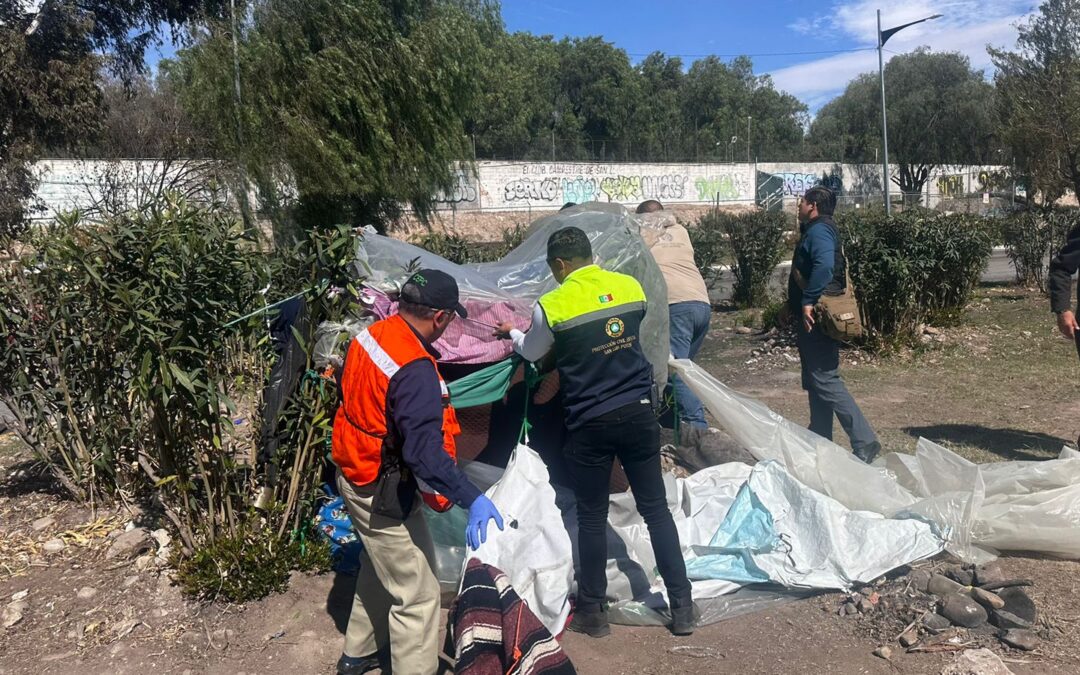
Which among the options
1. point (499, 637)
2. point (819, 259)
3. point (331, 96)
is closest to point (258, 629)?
point (499, 637)

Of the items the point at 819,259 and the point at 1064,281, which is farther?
the point at 819,259

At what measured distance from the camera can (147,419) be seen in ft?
12.3

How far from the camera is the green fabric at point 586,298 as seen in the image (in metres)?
3.19

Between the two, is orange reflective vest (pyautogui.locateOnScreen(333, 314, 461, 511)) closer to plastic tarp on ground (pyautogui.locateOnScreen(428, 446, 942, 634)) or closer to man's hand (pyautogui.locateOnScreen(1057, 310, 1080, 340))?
plastic tarp on ground (pyautogui.locateOnScreen(428, 446, 942, 634))

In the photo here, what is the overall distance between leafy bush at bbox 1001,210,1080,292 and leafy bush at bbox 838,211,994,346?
398cm

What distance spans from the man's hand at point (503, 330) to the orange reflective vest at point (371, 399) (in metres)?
1.02

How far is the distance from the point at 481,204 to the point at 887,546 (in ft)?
94.0

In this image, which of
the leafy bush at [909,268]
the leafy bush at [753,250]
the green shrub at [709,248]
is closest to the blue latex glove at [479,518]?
the leafy bush at [909,268]

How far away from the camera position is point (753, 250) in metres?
11.8

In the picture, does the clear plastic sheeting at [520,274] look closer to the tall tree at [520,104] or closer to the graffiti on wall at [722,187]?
the graffiti on wall at [722,187]

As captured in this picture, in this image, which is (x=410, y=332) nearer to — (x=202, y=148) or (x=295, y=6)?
(x=295, y=6)

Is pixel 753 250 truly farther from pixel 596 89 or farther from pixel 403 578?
pixel 596 89

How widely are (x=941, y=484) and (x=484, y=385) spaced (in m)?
2.30

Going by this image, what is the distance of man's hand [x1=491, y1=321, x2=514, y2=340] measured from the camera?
3.81 metres
